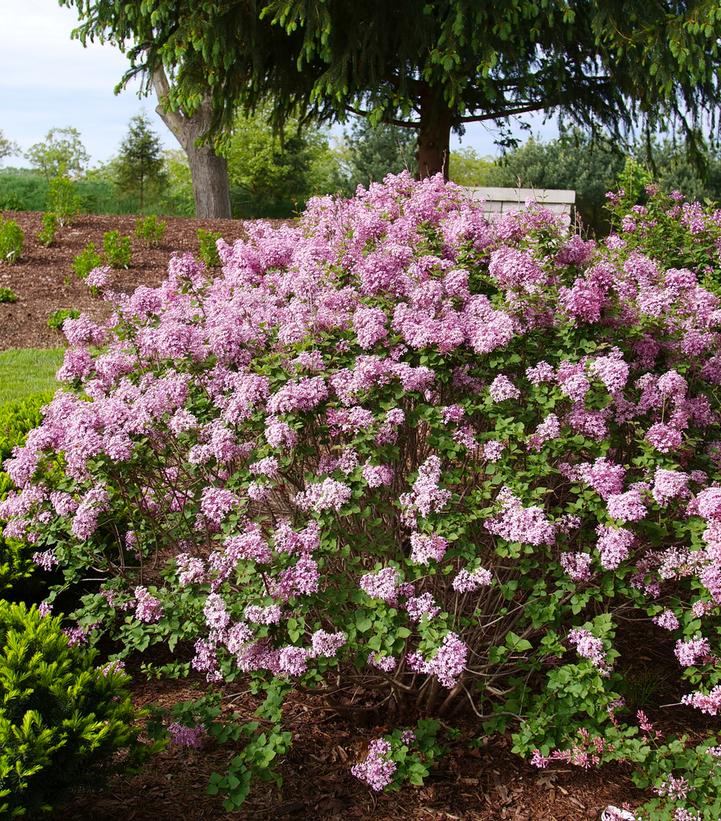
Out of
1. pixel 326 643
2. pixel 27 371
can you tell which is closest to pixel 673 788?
pixel 326 643

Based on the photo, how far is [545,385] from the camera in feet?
10.5

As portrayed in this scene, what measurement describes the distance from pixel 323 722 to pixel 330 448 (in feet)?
4.10

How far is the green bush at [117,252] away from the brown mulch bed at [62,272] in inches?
6.1

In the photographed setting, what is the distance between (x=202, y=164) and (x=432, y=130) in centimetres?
911

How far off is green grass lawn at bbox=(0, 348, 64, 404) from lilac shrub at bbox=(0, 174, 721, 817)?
168 inches

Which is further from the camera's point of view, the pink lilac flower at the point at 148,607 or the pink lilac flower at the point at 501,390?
the pink lilac flower at the point at 148,607

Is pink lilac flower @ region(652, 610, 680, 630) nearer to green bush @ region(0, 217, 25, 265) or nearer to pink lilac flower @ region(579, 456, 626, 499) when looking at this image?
pink lilac flower @ region(579, 456, 626, 499)

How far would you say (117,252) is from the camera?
37.3ft

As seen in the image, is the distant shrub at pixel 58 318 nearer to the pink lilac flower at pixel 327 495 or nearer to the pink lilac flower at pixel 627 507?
the pink lilac flower at pixel 327 495

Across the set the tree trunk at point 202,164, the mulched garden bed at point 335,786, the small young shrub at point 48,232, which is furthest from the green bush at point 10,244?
the mulched garden bed at point 335,786

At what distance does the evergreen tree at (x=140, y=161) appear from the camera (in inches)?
1217

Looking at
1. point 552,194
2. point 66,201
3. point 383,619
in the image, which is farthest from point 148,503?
point 66,201

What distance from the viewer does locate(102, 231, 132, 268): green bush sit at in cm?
1141

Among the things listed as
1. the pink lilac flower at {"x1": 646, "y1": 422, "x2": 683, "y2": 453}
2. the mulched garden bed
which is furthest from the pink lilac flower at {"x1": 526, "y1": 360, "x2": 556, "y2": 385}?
the mulched garden bed
